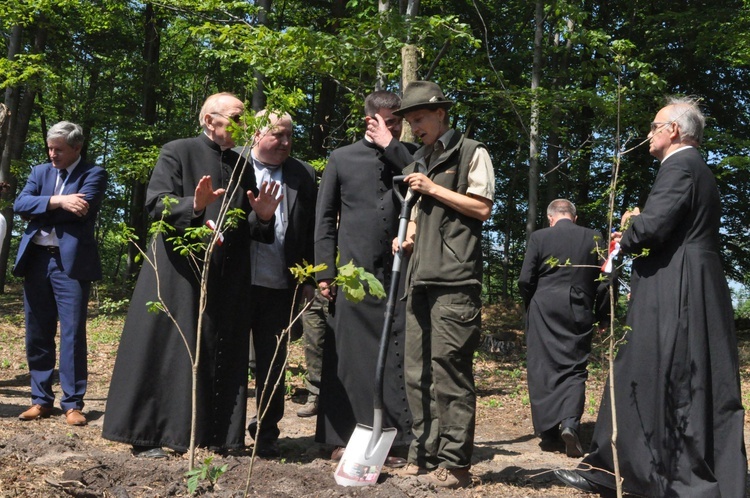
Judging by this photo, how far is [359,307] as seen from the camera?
5133 millimetres

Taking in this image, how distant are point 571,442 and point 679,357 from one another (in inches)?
81.6

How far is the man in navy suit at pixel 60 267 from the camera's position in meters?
5.97

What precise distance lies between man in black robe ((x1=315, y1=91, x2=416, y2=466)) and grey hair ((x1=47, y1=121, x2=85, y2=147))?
7.10 ft

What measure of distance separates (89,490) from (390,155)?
259 cm

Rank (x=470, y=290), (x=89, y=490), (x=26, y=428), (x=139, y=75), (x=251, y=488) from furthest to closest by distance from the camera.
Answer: (x=139, y=75) < (x=26, y=428) < (x=470, y=290) < (x=251, y=488) < (x=89, y=490)

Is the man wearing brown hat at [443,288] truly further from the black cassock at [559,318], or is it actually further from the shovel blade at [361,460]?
the black cassock at [559,318]

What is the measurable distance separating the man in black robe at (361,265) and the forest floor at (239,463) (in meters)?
0.35

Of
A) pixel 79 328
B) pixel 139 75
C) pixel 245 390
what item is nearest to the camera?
pixel 245 390

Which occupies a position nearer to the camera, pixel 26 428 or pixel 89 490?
pixel 89 490

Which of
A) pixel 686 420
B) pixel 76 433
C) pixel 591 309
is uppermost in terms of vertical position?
pixel 591 309

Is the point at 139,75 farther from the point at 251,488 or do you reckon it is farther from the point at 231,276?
the point at 251,488

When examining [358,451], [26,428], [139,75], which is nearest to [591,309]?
[358,451]

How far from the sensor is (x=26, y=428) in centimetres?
542

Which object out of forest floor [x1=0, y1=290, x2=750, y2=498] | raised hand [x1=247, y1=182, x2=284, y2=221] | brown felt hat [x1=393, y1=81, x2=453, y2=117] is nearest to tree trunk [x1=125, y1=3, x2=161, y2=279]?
forest floor [x1=0, y1=290, x2=750, y2=498]
